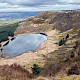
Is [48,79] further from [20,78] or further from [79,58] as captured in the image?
[79,58]

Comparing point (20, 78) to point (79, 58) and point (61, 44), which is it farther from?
point (61, 44)

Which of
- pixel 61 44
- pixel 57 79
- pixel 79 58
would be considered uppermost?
pixel 61 44

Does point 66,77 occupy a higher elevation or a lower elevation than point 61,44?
lower

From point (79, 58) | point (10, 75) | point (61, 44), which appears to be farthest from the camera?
point (61, 44)

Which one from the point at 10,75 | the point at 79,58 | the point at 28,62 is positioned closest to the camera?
the point at 10,75

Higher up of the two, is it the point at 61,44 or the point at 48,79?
the point at 61,44

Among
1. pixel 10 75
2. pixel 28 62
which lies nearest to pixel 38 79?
pixel 10 75

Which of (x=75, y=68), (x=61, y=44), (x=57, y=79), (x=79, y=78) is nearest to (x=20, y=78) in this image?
(x=57, y=79)

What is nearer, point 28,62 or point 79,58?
point 79,58

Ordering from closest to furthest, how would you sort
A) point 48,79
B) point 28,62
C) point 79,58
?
point 48,79
point 79,58
point 28,62
